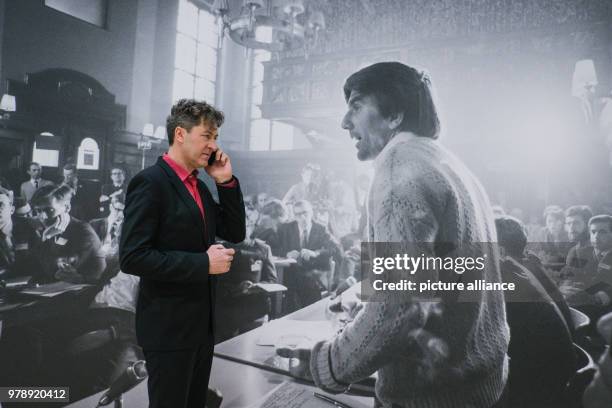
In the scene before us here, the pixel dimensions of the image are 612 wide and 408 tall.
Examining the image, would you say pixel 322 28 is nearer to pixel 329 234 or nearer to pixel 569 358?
pixel 329 234

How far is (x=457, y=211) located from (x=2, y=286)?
2728mm

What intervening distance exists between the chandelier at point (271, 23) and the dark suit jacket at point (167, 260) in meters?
1.89

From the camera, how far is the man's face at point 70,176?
2.78 metres

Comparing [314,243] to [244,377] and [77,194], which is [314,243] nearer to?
[244,377]

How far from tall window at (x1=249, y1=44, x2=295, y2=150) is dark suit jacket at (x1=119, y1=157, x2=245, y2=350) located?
1.93 metres

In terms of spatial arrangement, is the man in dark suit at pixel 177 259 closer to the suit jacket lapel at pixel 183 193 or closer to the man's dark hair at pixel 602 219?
the suit jacket lapel at pixel 183 193

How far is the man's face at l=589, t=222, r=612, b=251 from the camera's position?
2.48m

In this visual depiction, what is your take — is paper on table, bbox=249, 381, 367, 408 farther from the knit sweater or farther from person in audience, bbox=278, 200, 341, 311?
person in audience, bbox=278, 200, 341, 311

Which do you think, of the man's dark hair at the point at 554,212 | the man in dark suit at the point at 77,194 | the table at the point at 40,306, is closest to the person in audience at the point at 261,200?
the man in dark suit at the point at 77,194

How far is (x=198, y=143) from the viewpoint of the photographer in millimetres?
1494

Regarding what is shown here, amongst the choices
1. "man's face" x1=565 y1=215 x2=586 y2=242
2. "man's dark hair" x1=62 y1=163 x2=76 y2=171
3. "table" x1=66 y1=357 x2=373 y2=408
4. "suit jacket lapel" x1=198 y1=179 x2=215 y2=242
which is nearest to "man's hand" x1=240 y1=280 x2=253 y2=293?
"table" x1=66 y1=357 x2=373 y2=408

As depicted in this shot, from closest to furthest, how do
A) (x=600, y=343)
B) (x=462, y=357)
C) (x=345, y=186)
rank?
1. (x=462, y=357)
2. (x=600, y=343)
3. (x=345, y=186)

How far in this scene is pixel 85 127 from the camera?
2.89 meters


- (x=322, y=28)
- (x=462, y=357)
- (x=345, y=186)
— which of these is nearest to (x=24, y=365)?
(x=345, y=186)
